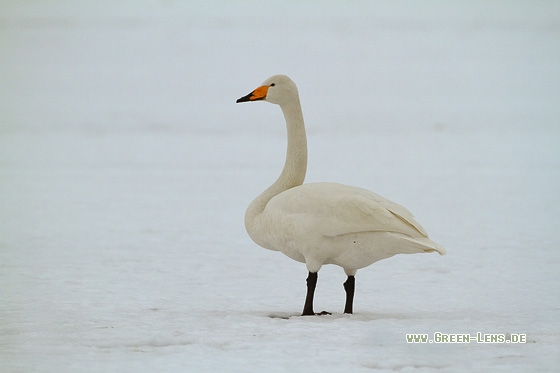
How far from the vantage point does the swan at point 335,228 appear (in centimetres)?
458

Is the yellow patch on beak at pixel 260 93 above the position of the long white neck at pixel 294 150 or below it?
above

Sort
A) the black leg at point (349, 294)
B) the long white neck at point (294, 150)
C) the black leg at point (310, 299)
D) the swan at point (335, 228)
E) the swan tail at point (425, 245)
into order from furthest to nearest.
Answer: the long white neck at point (294, 150) → the black leg at point (349, 294) → the black leg at point (310, 299) → the swan at point (335, 228) → the swan tail at point (425, 245)

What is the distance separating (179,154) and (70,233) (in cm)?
821

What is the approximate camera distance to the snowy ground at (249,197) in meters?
4.16

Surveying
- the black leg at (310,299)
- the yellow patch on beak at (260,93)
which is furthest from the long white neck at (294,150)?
the black leg at (310,299)

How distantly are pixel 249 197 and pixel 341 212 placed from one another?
21.2ft

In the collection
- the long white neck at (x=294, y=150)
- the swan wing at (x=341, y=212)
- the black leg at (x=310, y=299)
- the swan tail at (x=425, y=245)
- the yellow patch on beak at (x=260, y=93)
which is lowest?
the black leg at (x=310, y=299)

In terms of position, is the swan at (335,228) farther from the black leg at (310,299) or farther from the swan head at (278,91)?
the swan head at (278,91)

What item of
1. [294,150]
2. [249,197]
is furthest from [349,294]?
[249,197]

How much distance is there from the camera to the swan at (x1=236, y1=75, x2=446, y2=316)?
15.0 feet

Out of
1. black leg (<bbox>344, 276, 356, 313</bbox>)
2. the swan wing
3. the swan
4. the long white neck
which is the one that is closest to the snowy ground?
black leg (<bbox>344, 276, 356, 313</bbox>)

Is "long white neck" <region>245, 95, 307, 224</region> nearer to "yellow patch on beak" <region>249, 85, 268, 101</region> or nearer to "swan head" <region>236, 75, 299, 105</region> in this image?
"swan head" <region>236, 75, 299, 105</region>

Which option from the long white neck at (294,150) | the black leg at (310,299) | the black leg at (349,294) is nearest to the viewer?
the black leg at (310,299)

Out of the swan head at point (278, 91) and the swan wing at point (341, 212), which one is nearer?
the swan wing at point (341, 212)
